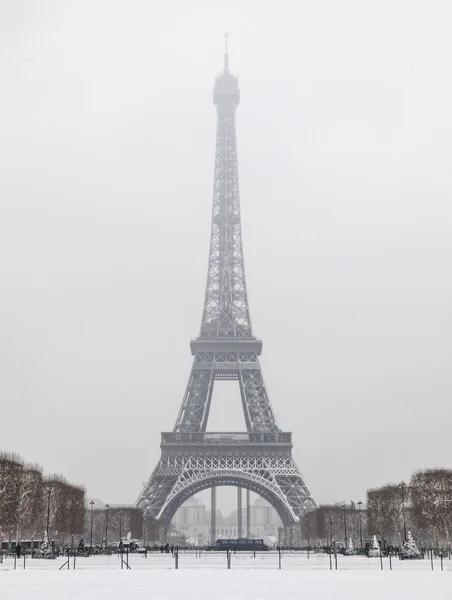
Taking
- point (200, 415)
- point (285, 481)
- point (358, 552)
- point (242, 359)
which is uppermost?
point (242, 359)

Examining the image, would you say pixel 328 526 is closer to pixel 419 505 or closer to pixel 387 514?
pixel 387 514

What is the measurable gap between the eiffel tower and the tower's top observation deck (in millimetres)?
10264

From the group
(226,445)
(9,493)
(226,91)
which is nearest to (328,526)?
(226,445)

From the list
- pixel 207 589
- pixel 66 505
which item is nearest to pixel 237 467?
pixel 66 505

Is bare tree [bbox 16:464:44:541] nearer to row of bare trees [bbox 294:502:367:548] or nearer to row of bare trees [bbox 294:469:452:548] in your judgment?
row of bare trees [bbox 294:469:452:548]

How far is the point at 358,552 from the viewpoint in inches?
3374

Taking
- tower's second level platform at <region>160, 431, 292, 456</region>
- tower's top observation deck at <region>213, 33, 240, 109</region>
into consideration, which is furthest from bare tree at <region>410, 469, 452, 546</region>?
tower's top observation deck at <region>213, 33, 240, 109</region>

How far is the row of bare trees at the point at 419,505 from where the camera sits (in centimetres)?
8238

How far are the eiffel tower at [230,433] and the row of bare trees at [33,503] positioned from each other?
15.9m

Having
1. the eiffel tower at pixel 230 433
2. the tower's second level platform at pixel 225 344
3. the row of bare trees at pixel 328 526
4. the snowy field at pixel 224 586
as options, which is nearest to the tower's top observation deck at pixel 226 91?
the eiffel tower at pixel 230 433

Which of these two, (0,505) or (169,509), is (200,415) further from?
(0,505)

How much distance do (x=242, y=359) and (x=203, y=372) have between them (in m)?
6.28

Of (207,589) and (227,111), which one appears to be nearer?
(207,589)

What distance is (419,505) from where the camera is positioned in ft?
282
